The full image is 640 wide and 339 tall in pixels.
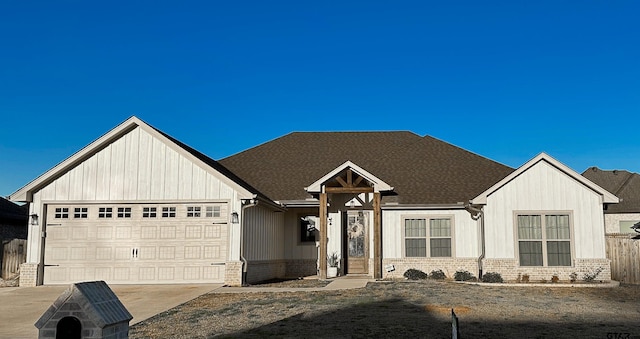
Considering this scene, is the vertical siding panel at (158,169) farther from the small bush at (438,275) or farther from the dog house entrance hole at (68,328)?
the dog house entrance hole at (68,328)

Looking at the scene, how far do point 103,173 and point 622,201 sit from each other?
2842 centimetres

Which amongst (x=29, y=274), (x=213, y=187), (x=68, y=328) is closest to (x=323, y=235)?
(x=213, y=187)

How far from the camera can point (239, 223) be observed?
18.5 meters

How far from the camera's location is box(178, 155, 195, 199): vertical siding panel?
745 inches

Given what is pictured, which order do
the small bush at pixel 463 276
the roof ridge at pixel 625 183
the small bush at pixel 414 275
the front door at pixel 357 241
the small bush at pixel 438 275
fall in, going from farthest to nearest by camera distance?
the roof ridge at pixel 625 183 < the front door at pixel 357 241 < the small bush at pixel 438 275 < the small bush at pixel 414 275 < the small bush at pixel 463 276

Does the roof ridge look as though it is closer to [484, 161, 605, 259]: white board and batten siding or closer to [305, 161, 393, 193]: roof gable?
[484, 161, 605, 259]: white board and batten siding

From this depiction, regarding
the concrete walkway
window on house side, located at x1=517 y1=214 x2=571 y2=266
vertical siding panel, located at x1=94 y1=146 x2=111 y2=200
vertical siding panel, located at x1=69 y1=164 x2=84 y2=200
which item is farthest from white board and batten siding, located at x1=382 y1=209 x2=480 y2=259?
vertical siding panel, located at x1=69 y1=164 x2=84 y2=200

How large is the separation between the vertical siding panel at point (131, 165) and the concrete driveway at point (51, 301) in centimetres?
306

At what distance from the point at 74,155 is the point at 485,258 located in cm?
1399

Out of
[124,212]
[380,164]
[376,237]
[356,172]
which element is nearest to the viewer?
[124,212]

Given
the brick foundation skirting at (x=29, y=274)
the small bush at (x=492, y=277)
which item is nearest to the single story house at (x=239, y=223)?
the brick foundation skirting at (x=29, y=274)

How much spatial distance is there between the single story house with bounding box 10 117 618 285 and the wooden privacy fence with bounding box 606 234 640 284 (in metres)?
1.10

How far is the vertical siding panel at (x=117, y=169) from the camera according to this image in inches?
749

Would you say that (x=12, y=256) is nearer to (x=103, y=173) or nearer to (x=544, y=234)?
(x=103, y=173)
